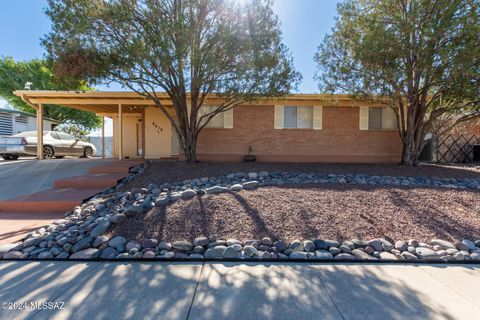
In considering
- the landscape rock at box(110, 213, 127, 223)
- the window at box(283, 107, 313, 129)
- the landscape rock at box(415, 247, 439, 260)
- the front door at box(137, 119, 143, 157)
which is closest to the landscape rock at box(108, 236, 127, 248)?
the landscape rock at box(110, 213, 127, 223)

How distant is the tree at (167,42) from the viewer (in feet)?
21.7

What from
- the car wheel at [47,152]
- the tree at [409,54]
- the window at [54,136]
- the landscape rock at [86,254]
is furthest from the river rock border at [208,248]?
the window at [54,136]

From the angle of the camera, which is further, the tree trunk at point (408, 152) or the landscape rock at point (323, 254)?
the tree trunk at point (408, 152)

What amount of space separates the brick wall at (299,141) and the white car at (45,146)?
8.15 meters

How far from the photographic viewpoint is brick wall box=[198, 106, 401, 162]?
1088 centimetres

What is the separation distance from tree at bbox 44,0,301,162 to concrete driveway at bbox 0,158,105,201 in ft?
11.1

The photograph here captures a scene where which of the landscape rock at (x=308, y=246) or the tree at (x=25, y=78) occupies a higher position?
the tree at (x=25, y=78)

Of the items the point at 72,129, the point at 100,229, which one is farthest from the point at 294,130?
the point at 72,129

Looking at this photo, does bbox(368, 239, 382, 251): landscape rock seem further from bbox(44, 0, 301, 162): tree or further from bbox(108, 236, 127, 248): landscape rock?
bbox(44, 0, 301, 162): tree

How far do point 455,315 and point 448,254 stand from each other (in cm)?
158

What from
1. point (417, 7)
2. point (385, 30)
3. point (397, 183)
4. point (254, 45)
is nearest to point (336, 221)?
point (397, 183)

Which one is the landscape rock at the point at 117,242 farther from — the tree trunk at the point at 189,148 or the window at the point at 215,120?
the window at the point at 215,120

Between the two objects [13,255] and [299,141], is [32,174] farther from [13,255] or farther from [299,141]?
[299,141]

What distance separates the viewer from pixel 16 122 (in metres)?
21.0
